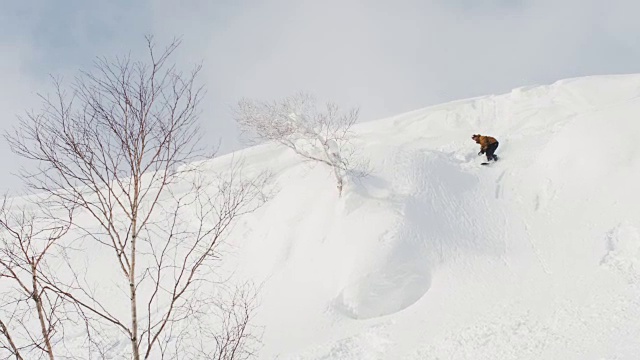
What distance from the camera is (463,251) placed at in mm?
11422

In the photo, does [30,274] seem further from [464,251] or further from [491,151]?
[491,151]

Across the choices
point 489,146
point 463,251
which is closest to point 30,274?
point 463,251

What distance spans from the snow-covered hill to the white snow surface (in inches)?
1.5

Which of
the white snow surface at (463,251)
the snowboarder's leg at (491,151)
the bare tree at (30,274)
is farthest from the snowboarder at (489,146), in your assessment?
the bare tree at (30,274)

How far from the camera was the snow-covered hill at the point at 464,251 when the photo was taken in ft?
27.0

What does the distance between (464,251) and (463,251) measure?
24mm

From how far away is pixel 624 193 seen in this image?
11.1 m

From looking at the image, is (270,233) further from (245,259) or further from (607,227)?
(607,227)

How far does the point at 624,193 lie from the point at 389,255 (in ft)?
18.8

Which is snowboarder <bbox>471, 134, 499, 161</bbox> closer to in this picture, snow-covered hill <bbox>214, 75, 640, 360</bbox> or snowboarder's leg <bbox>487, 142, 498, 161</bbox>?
snowboarder's leg <bbox>487, 142, 498, 161</bbox>

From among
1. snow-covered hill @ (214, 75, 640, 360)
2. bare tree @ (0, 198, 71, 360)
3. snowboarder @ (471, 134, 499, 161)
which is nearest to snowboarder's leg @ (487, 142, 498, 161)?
snowboarder @ (471, 134, 499, 161)

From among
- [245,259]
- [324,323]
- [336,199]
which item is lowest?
[324,323]

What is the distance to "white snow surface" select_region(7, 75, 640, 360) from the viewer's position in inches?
324

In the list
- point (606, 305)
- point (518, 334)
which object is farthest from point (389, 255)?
point (606, 305)
